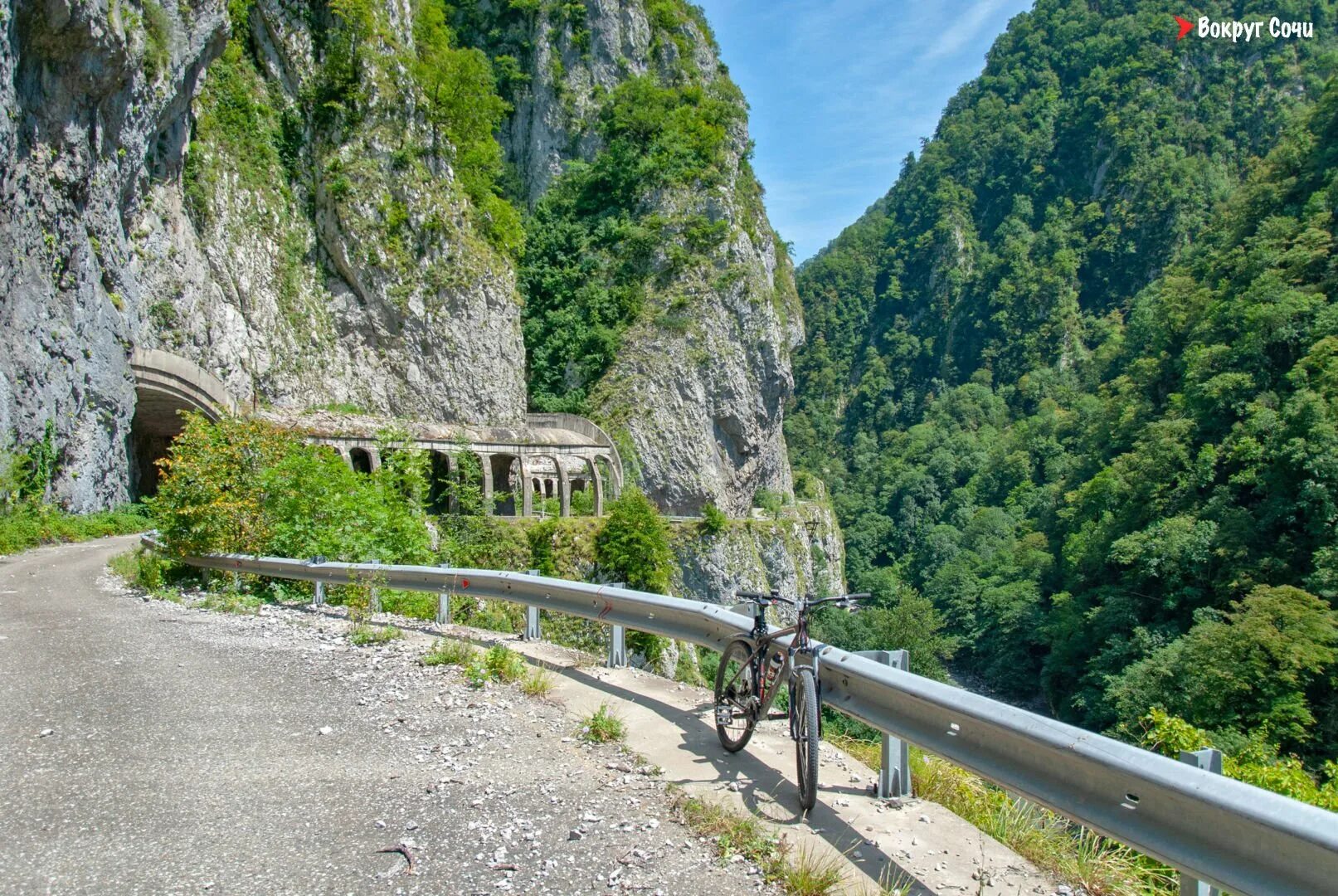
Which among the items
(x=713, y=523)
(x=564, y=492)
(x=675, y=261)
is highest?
(x=675, y=261)

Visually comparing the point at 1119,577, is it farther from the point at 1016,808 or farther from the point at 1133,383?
the point at 1016,808

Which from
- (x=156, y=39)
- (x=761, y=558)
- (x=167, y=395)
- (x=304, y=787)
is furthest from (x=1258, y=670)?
(x=156, y=39)

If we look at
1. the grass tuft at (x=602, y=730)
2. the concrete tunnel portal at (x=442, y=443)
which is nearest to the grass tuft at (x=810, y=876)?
the grass tuft at (x=602, y=730)

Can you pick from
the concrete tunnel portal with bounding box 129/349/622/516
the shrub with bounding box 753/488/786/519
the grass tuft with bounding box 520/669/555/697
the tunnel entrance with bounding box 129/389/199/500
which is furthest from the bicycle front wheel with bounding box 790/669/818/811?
the shrub with bounding box 753/488/786/519

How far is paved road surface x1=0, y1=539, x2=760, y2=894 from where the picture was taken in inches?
114

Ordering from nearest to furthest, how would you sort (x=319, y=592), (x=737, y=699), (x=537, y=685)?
(x=737, y=699) < (x=537, y=685) < (x=319, y=592)

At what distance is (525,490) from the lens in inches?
1206

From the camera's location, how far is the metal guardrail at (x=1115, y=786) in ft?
6.80

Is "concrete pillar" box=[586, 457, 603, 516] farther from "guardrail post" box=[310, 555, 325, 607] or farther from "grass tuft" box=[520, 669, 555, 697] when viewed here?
"grass tuft" box=[520, 669, 555, 697]

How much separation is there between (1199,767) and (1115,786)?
0.79 ft

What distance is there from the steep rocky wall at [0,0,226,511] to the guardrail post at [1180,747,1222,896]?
19.1 meters

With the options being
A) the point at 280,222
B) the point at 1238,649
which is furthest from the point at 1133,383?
the point at 280,222

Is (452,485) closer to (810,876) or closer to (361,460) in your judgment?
(361,460)

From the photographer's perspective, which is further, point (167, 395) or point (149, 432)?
point (149, 432)
